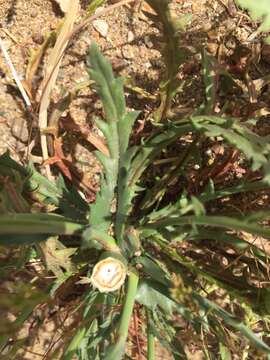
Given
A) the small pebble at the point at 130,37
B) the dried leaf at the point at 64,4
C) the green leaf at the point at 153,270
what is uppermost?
the dried leaf at the point at 64,4

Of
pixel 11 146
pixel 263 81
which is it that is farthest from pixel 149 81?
pixel 11 146

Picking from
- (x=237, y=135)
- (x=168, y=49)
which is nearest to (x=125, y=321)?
(x=237, y=135)

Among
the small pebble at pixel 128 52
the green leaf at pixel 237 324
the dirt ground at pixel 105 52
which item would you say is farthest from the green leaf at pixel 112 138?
the small pebble at pixel 128 52

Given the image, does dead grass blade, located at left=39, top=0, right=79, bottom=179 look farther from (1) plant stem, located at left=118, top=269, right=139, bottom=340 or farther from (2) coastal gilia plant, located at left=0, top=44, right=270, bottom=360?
(1) plant stem, located at left=118, top=269, right=139, bottom=340

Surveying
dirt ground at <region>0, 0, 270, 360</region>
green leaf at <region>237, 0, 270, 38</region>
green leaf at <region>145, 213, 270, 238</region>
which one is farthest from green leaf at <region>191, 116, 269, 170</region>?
dirt ground at <region>0, 0, 270, 360</region>

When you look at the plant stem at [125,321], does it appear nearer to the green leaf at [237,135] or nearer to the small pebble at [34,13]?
the green leaf at [237,135]

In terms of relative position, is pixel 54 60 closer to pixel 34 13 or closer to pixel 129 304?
pixel 34 13

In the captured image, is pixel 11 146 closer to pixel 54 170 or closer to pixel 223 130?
pixel 54 170
